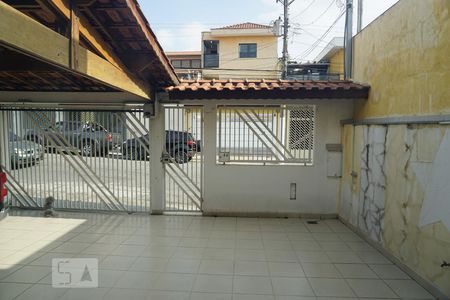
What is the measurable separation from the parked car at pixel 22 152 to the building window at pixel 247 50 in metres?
19.2

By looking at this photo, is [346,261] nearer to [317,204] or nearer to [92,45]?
[317,204]

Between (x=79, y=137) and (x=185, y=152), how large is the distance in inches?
88.0

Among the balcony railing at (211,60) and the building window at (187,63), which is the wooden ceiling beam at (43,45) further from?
the building window at (187,63)

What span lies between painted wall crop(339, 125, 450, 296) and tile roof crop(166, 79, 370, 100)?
28.5 inches

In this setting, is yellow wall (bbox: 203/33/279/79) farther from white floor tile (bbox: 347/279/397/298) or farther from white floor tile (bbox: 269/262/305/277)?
white floor tile (bbox: 347/279/397/298)

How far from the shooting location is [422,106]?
364 centimetres

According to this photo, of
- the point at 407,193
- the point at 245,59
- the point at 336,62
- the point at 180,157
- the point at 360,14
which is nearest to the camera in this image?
the point at 407,193

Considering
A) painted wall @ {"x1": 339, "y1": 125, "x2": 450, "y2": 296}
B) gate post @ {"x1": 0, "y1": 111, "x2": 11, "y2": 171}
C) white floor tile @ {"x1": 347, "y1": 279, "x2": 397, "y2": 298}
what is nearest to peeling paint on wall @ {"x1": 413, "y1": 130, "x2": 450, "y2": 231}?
painted wall @ {"x1": 339, "y1": 125, "x2": 450, "y2": 296}

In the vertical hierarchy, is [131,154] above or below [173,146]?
below

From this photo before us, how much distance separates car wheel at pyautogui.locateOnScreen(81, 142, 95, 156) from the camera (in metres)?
6.47

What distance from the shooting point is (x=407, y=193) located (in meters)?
3.87

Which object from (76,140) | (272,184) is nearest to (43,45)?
(76,140)

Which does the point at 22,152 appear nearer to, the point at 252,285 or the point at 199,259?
the point at 199,259

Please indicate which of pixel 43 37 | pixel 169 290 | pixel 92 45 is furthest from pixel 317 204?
pixel 43 37
